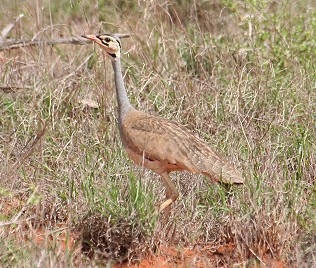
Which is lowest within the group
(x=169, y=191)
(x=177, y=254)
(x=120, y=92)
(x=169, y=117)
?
(x=177, y=254)

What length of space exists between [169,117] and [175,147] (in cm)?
132

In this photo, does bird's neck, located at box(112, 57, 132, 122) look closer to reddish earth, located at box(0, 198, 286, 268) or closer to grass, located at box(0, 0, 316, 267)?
grass, located at box(0, 0, 316, 267)

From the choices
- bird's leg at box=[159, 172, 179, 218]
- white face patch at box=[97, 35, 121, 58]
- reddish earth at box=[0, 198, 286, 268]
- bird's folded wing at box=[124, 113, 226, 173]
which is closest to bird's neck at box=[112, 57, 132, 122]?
white face patch at box=[97, 35, 121, 58]

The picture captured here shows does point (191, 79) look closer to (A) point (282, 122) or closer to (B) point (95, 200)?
(A) point (282, 122)

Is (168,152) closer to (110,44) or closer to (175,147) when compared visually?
(175,147)

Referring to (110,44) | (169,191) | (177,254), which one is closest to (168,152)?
(169,191)

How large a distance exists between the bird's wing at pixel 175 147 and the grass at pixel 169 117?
19 cm

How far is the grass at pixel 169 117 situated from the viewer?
511 centimetres

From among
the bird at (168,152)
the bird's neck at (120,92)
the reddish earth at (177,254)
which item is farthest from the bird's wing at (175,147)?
the reddish earth at (177,254)

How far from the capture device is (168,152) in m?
5.61

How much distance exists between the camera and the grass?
5.11 m

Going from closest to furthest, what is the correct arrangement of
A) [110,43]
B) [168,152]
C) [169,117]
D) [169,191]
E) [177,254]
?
1. [177,254]
2. [168,152]
3. [169,191]
4. [110,43]
5. [169,117]

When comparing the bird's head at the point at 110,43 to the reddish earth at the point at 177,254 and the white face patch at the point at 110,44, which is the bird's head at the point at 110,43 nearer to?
the white face patch at the point at 110,44

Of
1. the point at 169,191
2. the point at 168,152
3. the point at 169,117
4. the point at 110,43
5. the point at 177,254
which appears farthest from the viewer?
the point at 169,117
